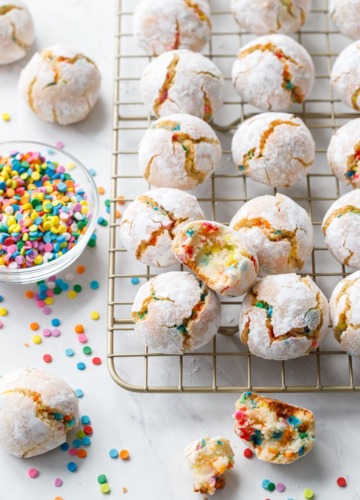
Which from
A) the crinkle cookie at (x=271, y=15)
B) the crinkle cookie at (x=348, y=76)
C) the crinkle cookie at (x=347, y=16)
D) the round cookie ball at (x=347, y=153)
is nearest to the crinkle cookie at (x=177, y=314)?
the round cookie ball at (x=347, y=153)

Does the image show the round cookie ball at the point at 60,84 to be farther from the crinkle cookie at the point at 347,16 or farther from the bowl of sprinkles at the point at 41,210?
the crinkle cookie at the point at 347,16

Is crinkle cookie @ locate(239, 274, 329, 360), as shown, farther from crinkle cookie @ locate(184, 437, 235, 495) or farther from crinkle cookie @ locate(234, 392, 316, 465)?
crinkle cookie @ locate(184, 437, 235, 495)

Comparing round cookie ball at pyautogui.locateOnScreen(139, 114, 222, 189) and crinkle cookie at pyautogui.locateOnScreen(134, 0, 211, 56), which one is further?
crinkle cookie at pyautogui.locateOnScreen(134, 0, 211, 56)

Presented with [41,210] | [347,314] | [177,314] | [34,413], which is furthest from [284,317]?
[41,210]

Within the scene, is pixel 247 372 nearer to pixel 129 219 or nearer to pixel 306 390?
pixel 306 390

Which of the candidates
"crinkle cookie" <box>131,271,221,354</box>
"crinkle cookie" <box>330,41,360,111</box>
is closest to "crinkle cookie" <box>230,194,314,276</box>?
"crinkle cookie" <box>131,271,221,354</box>

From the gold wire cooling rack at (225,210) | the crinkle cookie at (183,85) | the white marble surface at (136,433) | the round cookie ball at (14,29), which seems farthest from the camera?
the round cookie ball at (14,29)

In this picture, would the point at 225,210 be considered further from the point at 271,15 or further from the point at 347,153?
the point at 271,15
